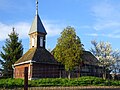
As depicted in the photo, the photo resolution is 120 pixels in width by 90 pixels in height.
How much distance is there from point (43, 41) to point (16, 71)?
6.70 meters

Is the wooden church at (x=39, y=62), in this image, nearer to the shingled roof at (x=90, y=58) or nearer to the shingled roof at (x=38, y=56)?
the shingled roof at (x=38, y=56)

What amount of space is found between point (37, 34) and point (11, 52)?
674cm

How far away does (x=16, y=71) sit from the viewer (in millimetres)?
44344

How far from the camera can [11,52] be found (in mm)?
47875

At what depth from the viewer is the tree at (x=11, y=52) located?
47594 mm

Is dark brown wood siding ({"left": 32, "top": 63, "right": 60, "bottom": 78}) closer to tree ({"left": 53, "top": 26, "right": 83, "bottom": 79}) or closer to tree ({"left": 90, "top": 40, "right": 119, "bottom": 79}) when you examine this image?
tree ({"left": 53, "top": 26, "right": 83, "bottom": 79})

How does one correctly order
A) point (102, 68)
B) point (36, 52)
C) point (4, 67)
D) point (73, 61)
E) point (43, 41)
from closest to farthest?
point (73, 61)
point (36, 52)
point (43, 41)
point (4, 67)
point (102, 68)

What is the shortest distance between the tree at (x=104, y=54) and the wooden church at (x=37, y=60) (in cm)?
1516

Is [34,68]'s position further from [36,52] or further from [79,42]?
[79,42]

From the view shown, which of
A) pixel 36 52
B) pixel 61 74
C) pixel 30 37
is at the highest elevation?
pixel 30 37

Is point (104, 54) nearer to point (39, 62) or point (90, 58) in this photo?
point (90, 58)

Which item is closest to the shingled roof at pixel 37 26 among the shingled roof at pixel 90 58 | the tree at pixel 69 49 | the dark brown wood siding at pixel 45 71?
the tree at pixel 69 49

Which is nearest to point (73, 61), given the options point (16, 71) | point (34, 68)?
point (34, 68)

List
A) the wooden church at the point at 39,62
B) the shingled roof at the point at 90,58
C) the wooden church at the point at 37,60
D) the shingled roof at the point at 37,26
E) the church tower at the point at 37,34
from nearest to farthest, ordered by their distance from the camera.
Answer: the wooden church at the point at 37,60 < the wooden church at the point at 39,62 < the church tower at the point at 37,34 < the shingled roof at the point at 37,26 < the shingled roof at the point at 90,58
